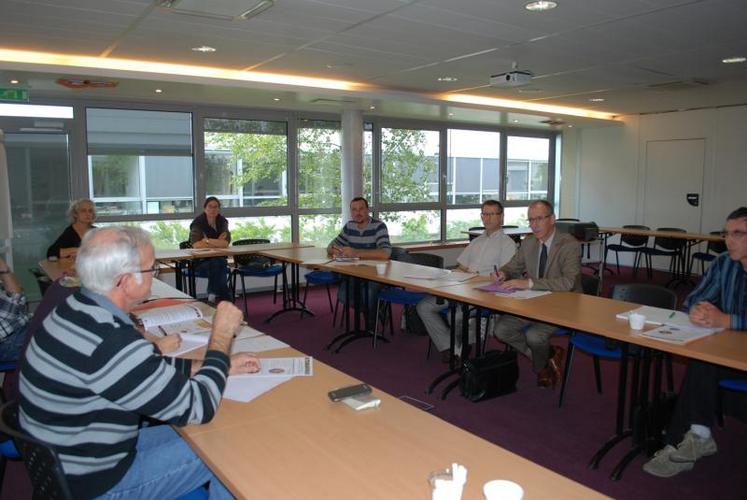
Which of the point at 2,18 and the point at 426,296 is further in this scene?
the point at 426,296

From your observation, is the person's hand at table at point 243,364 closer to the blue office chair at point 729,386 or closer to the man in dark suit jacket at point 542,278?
the man in dark suit jacket at point 542,278

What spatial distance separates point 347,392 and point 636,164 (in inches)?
386

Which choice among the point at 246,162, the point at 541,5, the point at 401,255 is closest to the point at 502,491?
the point at 541,5

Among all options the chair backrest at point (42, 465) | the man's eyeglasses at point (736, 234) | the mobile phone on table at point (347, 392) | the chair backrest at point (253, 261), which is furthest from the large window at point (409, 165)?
the chair backrest at point (42, 465)

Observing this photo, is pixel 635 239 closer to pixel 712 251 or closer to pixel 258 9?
pixel 712 251

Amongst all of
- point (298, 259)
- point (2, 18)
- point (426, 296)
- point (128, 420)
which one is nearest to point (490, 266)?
point (426, 296)

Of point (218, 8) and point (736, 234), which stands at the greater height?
point (218, 8)

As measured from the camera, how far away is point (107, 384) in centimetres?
148

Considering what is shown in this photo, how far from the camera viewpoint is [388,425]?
5.75 feet

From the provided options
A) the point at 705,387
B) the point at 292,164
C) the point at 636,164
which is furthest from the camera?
the point at 636,164

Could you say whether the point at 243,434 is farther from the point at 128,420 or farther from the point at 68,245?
the point at 68,245

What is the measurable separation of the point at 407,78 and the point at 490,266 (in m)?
2.85

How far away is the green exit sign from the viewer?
5.82m

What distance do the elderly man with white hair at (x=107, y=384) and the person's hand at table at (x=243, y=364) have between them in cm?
38
